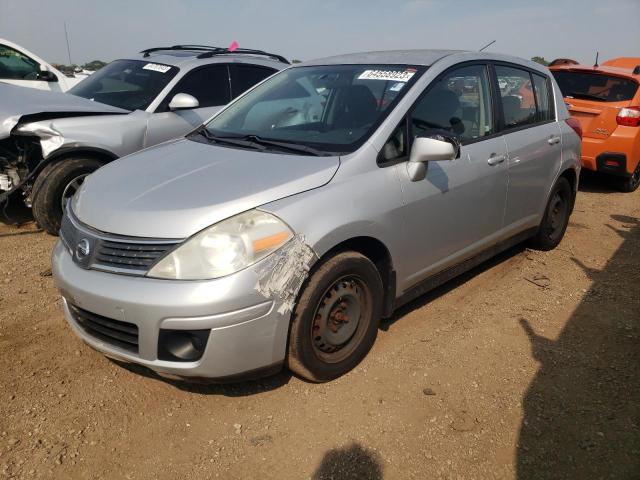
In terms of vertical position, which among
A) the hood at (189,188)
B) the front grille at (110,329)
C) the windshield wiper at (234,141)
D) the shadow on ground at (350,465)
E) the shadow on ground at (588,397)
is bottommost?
the shadow on ground at (588,397)

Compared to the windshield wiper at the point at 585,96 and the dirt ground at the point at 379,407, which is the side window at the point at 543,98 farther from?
the windshield wiper at the point at 585,96

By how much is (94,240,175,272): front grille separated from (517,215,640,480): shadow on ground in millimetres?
1877

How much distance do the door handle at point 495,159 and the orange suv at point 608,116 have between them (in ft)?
12.5

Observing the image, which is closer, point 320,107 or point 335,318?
point 335,318

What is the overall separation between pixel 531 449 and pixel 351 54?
285cm

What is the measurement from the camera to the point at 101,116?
5012 millimetres

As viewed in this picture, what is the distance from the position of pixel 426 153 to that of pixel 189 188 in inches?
50.6

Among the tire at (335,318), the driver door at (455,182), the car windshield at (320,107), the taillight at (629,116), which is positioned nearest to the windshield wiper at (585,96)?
the taillight at (629,116)

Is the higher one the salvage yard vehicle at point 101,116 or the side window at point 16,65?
the side window at point 16,65

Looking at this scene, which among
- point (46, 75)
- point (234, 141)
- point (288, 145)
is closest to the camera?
point (288, 145)

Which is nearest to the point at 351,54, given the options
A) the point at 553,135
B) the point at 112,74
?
the point at 553,135

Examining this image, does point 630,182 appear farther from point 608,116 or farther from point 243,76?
point 243,76

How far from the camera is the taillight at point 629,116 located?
664 cm

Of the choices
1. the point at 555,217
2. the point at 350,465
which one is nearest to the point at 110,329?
the point at 350,465
